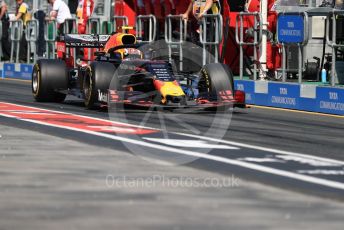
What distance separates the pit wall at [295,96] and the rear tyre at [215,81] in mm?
1853

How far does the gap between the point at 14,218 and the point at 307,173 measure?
10.6 ft

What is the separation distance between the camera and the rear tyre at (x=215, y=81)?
619 inches

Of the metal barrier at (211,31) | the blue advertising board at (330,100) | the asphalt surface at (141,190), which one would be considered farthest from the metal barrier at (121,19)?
the asphalt surface at (141,190)

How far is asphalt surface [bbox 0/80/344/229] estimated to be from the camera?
6.89 m

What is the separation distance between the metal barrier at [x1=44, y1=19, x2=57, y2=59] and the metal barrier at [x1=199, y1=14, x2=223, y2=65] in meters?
6.47

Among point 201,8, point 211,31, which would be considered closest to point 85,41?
point 211,31

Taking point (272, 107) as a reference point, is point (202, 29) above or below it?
above

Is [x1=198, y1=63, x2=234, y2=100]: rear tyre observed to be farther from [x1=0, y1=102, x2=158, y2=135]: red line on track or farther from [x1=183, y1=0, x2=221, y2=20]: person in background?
[x1=183, y1=0, x2=221, y2=20]: person in background

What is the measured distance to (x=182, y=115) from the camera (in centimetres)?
1552

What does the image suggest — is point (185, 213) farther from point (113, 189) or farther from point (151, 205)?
point (113, 189)

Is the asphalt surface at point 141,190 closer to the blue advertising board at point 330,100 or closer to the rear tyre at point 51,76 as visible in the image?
the blue advertising board at point 330,100

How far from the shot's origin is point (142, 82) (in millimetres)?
15961

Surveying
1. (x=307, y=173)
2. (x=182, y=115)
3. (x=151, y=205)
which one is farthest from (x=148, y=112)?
(x=151, y=205)

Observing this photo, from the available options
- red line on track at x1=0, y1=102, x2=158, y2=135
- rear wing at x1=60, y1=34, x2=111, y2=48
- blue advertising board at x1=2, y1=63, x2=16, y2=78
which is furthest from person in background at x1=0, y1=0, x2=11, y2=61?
red line on track at x1=0, y1=102, x2=158, y2=135
